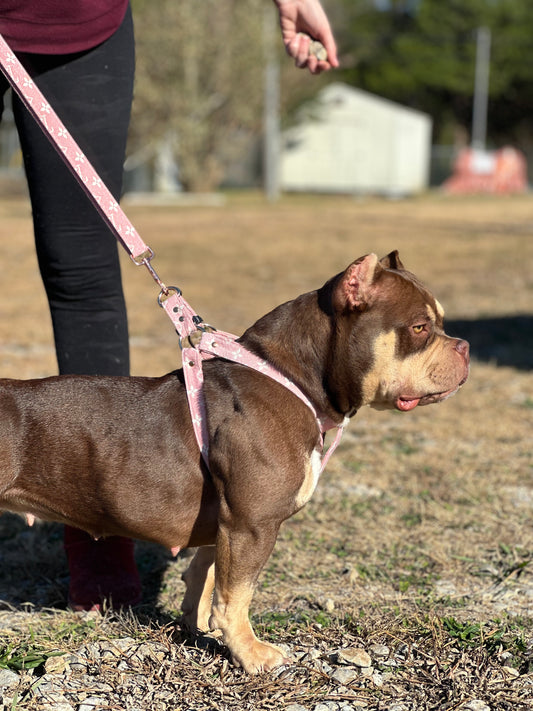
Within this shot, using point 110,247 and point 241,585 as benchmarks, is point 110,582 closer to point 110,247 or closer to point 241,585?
point 241,585

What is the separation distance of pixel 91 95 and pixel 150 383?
1040 millimetres

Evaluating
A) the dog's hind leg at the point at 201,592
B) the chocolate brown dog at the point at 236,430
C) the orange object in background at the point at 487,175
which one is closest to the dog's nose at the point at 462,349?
the chocolate brown dog at the point at 236,430

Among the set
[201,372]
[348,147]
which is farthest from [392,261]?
[348,147]

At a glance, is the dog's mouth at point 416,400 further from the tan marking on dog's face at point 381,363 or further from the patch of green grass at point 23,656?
the patch of green grass at point 23,656

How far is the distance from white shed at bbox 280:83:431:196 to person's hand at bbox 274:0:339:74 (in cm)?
3757

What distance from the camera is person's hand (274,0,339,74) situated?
10.7 feet

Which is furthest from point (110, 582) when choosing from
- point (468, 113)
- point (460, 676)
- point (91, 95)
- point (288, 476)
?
point (468, 113)

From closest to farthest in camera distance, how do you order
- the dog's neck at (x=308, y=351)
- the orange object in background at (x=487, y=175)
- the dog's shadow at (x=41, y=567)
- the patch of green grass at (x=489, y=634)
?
the dog's neck at (x=308, y=351)
the patch of green grass at (x=489, y=634)
the dog's shadow at (x=41, y=567)
the orange object in background at (x=487, y=175)

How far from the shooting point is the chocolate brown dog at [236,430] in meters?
2.61

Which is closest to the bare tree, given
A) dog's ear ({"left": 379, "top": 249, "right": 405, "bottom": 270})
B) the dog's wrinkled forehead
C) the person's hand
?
the person's hand

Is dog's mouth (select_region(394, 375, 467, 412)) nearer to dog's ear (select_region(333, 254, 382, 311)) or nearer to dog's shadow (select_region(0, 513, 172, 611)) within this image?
dog's ear (select_region(333, 254, 382, 311))

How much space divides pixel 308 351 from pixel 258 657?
0.89 m

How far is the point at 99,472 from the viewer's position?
2666 millimetres

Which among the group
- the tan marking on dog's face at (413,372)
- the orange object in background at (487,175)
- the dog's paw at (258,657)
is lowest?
the orange object in background at (487,175)
